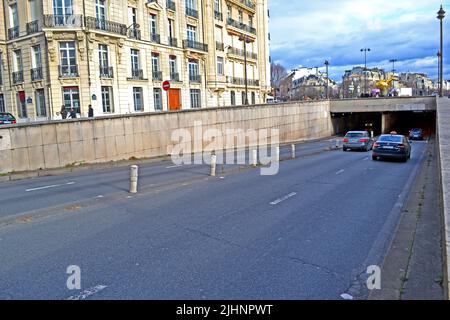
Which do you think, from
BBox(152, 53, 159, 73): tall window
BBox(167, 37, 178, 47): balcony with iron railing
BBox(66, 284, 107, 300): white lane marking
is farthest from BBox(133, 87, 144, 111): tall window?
BBox(66, 284, 107, 300): white lane marking

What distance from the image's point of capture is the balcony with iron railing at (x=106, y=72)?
3041 centimetres

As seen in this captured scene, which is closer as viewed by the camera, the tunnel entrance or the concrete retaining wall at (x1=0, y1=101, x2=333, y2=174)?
the concrete retaining wall at (x1=0, y1=101, x2=333, y2=174)

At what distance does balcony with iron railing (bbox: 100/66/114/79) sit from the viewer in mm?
30406

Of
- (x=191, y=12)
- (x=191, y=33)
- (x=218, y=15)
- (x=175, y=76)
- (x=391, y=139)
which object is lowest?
(x=391, y=139)

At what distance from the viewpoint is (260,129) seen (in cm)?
3198

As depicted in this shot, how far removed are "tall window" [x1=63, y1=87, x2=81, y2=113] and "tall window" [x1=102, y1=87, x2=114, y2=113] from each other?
2.19 meters

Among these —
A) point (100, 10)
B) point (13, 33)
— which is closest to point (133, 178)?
point (100, 10)

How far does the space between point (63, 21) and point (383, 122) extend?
140 feet

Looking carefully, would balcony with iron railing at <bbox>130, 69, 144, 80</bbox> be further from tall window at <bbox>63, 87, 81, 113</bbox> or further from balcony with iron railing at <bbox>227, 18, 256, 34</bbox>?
balcony with iron railing at <bbox>227, 18, 256, 34</bbox>

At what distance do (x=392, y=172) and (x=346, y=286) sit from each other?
12.1 metres

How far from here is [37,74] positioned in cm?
3005

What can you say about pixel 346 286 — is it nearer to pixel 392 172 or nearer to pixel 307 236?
pixel 307 236

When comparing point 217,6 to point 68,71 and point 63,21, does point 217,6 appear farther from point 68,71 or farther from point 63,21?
point 68,71
